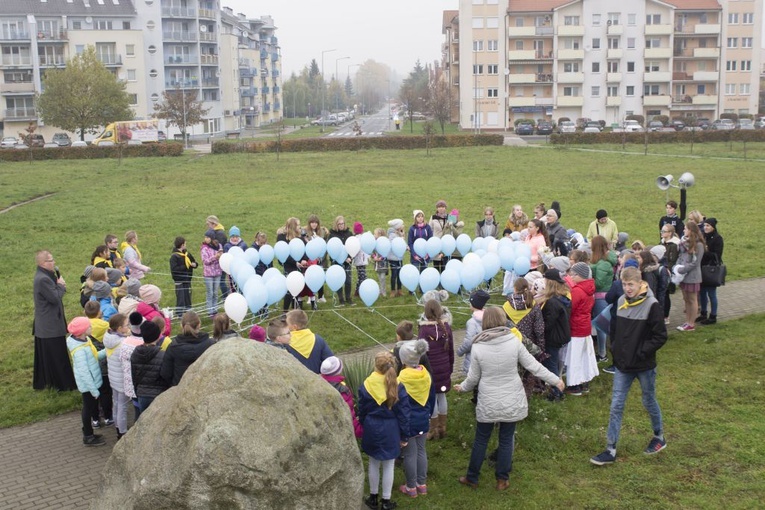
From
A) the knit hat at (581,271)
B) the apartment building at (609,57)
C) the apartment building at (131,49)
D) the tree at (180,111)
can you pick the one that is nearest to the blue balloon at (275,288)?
the knit hat at (581,271)

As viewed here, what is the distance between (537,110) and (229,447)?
8869 centimetres

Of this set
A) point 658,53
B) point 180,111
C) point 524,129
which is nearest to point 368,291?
point 524,129

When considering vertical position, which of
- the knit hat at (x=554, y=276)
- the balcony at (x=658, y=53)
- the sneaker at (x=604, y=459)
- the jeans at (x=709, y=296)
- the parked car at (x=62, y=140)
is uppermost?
the balcony at (x=658, y=53)

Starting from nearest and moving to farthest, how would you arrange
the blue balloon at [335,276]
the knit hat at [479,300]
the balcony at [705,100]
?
the knit hat at [479,300] < the blue balloon at [335,276] < the balcony at [705,100]

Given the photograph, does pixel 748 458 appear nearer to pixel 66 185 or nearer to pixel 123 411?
pixel 123 411

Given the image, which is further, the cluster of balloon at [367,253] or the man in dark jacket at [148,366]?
the cluster of balloon at [367,253]

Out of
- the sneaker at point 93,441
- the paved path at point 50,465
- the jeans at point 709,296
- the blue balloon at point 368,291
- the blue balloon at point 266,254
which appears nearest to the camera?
the paved path at point 50,465

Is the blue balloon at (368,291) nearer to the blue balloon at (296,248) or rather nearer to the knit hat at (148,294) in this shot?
the blue balloon at (296,248)

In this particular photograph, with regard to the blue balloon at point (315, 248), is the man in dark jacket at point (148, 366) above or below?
below

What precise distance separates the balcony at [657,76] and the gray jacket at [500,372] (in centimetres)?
8759

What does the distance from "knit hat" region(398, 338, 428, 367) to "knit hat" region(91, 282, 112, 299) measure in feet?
17.6

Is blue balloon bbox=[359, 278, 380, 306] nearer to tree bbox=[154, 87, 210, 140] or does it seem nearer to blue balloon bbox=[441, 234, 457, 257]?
blue balloon bbox=[441, 234, 457, 257]

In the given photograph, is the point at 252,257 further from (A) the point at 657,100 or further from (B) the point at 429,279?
(A) the point at 657,100

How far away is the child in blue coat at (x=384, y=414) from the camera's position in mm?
7715
